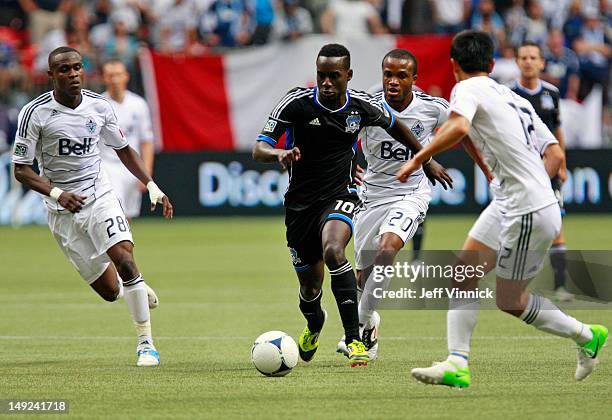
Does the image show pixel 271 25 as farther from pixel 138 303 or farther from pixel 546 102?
pixel 138 303

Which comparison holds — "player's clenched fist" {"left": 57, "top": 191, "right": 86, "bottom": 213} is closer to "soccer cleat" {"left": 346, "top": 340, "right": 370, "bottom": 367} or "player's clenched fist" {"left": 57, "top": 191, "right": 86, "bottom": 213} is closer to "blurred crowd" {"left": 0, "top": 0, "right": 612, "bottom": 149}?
"soccer cleat" {"left": 346, "top": 340, "right": 370, "bottom": 367}

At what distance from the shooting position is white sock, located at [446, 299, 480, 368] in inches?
296

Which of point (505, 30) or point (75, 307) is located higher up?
point (505, 30)

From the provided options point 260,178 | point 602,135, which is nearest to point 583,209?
point 602,135

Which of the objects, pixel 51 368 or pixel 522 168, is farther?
pixel 51 368

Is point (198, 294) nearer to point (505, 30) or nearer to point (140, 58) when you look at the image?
point (140, 58)

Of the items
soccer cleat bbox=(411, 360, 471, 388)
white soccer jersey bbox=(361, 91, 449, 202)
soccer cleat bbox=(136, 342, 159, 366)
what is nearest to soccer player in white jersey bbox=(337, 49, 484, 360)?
white soccer jersey bbox=(361, 91, 449, 202)

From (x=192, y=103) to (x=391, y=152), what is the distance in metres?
14.8

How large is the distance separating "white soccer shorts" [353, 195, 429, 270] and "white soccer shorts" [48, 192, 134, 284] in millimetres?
1918

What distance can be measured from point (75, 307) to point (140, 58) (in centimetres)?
1161

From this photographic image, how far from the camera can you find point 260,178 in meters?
23.3

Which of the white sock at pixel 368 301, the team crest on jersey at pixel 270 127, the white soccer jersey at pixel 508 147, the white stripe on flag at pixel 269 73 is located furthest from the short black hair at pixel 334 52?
the white stripe on flag at pixel 269 73

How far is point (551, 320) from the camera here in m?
7.77

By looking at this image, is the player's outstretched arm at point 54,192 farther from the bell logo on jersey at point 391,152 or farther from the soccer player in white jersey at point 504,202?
the soccer player in white jersey at point 504,202
